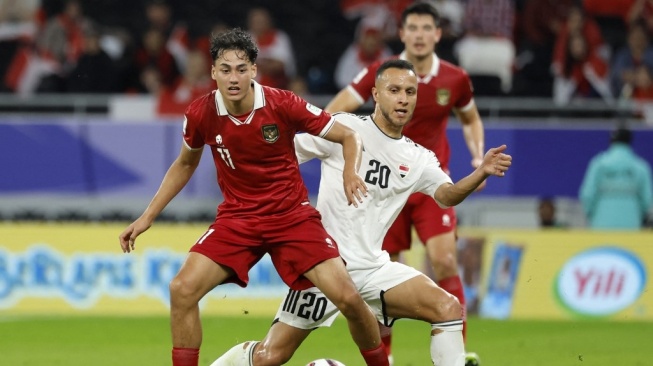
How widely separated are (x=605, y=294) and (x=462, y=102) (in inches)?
172

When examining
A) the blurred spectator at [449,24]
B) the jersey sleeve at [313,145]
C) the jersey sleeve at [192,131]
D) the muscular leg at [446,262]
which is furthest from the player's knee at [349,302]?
the blurred spectator at [449,24]

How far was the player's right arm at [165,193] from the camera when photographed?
282 inches

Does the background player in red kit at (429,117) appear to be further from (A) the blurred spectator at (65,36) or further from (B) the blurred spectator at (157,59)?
(A) the blurred spectator at (65,36)

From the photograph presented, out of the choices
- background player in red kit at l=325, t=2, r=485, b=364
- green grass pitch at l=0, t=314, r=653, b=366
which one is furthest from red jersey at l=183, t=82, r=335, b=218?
green grass pitch at l=0, t=314, r=653, b=366

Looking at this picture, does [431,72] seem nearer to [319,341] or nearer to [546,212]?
[319,341]

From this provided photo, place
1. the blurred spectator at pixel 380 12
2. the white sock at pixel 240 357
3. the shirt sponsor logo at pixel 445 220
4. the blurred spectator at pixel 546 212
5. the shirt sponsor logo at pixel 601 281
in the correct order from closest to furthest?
the white sock at pixel 240 357, the shirt sponsor logo at pixel 445 220, the shirt sponsor logo at pixel 601 281, the blurred spectator at pixel 546 212, the blurred spectator at pixel 380 12

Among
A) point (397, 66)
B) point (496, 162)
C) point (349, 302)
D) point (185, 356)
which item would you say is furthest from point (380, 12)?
point (185, 356)

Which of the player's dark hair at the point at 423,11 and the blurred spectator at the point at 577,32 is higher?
the blurred spectator at the point at 577,32

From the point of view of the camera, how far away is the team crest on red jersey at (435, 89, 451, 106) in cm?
912

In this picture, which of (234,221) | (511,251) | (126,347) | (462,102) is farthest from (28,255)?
(234,221)

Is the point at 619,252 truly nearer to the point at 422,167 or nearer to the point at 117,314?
the point at 117,314

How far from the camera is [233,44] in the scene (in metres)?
7.02

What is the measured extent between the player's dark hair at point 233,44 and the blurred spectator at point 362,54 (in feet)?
26.0

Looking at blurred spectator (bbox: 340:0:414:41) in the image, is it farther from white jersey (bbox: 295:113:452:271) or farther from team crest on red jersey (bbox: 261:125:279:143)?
team crest on red jersey (bbox: 261:125:279:143)
